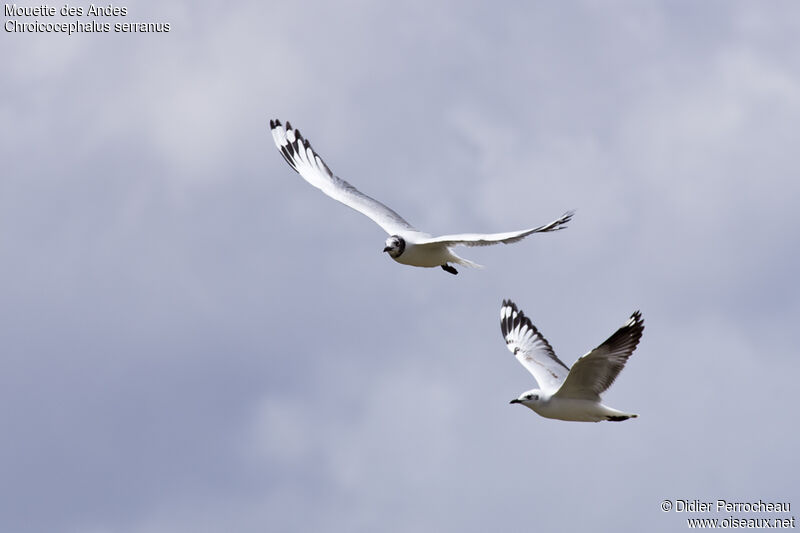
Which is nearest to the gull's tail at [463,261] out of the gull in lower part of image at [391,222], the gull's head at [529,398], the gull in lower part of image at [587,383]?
the gull in lower part of image at [391,222]

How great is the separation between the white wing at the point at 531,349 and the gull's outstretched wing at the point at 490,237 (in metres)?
1.90

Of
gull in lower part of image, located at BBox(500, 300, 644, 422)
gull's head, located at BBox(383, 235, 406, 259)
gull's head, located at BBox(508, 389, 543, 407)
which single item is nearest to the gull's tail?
gull's head, located at BBox(383, 235, 406, 259)

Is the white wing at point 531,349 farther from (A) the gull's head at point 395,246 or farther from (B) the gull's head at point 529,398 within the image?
(A) the gull's head at point 395,246

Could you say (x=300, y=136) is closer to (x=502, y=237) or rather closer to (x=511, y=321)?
(x=511, y=321)

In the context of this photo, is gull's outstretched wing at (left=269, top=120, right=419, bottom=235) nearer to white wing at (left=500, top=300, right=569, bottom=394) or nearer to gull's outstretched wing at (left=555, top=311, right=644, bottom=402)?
white wing at (left=500, top=300, right=569, bottom=394)

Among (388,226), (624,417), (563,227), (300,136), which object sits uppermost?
(300,136)

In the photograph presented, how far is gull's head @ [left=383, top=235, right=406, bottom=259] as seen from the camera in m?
18.1

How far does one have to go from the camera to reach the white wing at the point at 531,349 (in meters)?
17.4

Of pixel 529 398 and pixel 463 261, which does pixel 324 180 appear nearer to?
pixel 463 261

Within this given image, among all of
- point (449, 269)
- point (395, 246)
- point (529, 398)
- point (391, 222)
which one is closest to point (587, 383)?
point (529, 398)

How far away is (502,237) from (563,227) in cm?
107

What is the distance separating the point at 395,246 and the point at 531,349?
7.68 ft

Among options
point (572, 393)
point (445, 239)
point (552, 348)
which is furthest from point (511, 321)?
point (572, 393)

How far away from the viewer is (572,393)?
51.2 ft
